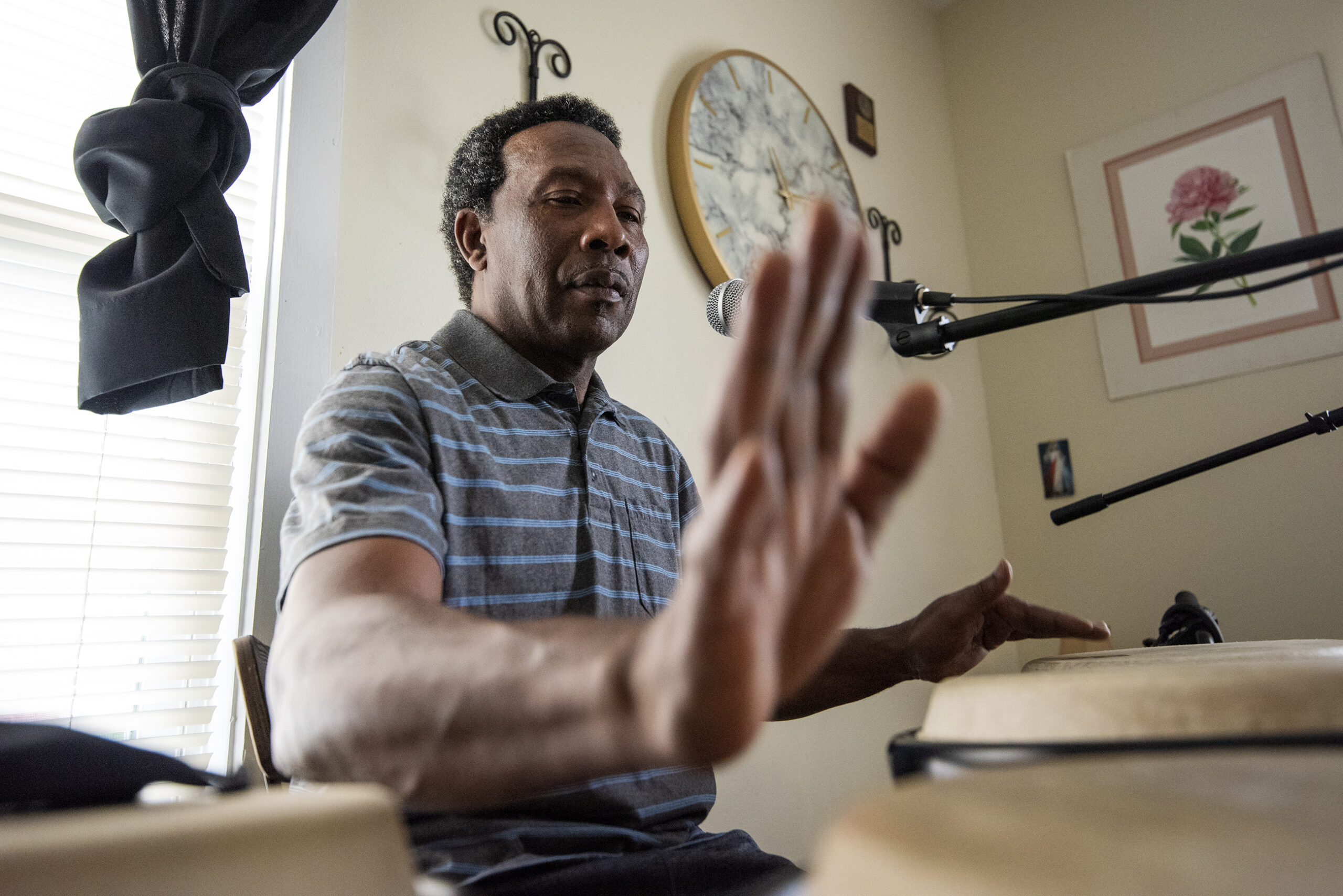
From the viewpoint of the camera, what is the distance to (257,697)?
3.44 feet

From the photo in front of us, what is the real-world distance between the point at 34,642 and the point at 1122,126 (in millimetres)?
2966

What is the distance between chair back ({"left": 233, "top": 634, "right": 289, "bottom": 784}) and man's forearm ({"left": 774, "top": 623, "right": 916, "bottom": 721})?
0.66 metres

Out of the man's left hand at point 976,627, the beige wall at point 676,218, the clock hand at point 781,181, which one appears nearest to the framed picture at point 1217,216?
the beige wall at point 676,218

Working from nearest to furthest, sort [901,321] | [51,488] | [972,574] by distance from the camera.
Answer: [901,321] < [51,488] < [972,574]

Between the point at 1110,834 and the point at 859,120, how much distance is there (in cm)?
260

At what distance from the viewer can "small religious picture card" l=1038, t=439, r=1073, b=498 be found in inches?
104

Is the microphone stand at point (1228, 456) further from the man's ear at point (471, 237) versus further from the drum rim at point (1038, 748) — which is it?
the man's ear at point (471, 237)

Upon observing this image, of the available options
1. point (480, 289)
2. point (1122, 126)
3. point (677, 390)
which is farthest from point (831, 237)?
point (1122, 126)

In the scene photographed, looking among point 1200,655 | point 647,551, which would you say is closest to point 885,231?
point 647,551

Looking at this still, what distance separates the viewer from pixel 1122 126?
2625 millimetres

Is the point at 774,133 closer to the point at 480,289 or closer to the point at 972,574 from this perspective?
the point at 480,289

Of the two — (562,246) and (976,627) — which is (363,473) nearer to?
(562,246)

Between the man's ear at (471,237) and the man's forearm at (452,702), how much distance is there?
0.84 m

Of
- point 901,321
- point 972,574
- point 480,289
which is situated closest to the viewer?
point 901,321
